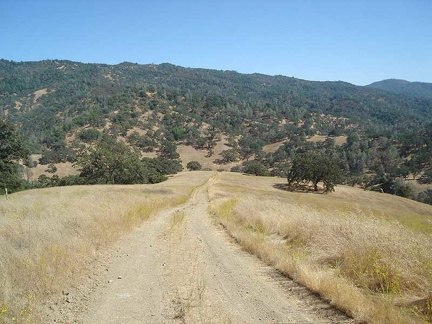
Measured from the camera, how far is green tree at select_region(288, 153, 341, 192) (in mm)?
74812

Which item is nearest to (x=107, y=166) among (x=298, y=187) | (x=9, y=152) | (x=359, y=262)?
(x=9, y=152)

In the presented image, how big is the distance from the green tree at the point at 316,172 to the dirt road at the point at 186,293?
6826 cm

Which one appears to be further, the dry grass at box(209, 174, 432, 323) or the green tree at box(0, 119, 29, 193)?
the green tree at box(0, 119, 29, 193)

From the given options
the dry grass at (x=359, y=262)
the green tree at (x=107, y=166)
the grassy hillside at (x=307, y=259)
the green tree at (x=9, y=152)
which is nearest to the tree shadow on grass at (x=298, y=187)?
the green tree at (x=107, y=166)

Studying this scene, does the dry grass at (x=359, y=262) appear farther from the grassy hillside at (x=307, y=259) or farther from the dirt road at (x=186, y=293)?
the dirt road at (x=186, y=293)

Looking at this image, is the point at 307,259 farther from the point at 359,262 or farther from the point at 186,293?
the point at 186,293

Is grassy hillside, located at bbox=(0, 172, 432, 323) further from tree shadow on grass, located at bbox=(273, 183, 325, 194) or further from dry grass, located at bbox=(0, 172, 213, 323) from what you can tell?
tree shadow on grass, located at bbox=(273, 183, 325, 194)

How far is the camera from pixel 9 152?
47000 millimetres

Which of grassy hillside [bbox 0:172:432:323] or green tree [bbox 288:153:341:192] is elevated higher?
grassy hillside [bbox 0:172:432:323]

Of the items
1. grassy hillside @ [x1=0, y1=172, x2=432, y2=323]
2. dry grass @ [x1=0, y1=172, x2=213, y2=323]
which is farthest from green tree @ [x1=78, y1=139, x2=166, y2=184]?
grassy hillside @ [x1=0, y1=172, x2=432, y2=323]

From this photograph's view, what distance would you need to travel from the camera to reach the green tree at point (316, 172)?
7481 cm

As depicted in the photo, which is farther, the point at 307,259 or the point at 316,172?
the point at 316,172

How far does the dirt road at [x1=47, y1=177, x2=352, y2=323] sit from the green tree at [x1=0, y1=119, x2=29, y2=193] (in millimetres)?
43886

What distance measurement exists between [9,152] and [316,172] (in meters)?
61.7
